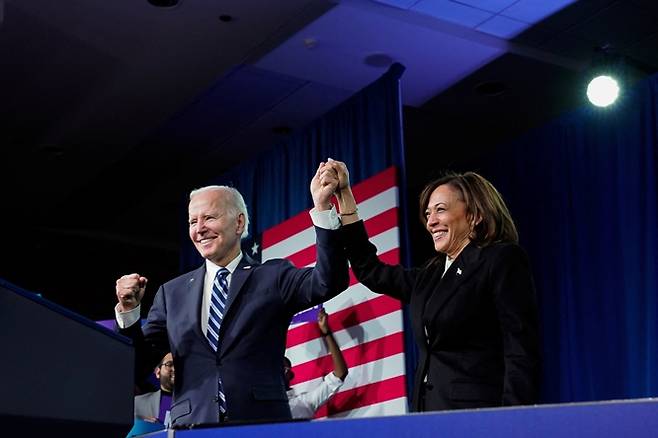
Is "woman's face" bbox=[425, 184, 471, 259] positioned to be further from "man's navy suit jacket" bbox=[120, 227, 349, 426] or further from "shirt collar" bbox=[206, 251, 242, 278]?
"shirt collar" bbox=[206, 251, 242, 278]

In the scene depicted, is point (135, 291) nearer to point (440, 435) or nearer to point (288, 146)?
point (440, 435)

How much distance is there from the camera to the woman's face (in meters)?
2.31

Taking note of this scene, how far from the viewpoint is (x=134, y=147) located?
647 cm

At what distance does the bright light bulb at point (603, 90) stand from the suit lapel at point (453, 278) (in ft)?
9.59

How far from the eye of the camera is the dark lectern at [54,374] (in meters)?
1.10

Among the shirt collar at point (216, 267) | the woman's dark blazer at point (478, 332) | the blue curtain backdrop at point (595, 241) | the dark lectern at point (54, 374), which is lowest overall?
the dark lectern at point (54, 374)

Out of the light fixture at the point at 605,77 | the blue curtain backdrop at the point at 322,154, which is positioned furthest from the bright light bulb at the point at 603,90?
the blue curtain backdrop at the point at 322,154

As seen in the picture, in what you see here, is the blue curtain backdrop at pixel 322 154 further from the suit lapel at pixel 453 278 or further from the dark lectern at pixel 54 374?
the dark lectern at pixel 54 374

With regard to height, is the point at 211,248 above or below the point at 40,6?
below

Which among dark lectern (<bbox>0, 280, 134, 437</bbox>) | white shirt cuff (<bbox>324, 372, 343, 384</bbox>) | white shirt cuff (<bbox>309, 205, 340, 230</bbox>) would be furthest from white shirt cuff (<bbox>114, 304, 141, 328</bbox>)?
white shirt cuff (<bbox>324, 372, 343, 384</bbox>)

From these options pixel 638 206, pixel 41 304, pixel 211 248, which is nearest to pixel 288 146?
pixel 638 206

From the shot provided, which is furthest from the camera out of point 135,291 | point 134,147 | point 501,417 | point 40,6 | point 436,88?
point 134,147

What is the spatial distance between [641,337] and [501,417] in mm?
4208

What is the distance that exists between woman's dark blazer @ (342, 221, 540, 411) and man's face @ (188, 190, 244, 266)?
0.47 m
